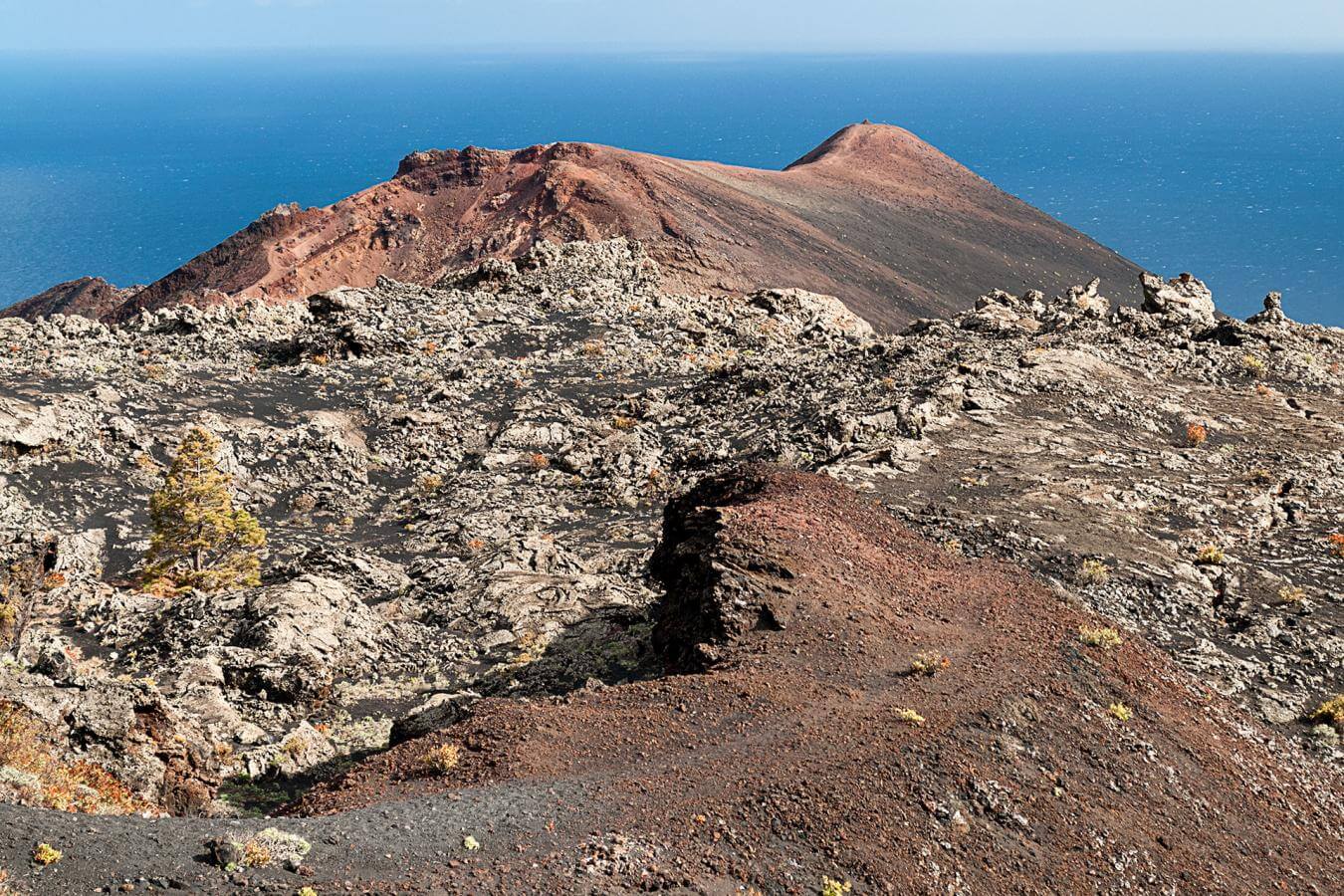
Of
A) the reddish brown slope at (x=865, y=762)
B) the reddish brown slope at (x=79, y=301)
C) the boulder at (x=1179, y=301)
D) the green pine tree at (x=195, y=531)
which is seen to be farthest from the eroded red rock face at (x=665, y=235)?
the reddish brown slope at (x=865, y=762)

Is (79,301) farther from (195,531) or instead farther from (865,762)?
(865,762)

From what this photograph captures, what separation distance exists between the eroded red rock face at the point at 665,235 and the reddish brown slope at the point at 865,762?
54.4m

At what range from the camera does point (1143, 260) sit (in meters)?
165

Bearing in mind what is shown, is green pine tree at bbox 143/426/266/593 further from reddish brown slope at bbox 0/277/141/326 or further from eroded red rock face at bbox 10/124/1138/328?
reddish brown slope at bbox 0/277/141/326

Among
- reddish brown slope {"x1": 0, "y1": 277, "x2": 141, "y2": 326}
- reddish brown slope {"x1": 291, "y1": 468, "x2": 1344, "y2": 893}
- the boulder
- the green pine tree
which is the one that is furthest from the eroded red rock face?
reddish brown slope {"x1": 291, "y1": 468, "x2": 1344, "y2": 893}

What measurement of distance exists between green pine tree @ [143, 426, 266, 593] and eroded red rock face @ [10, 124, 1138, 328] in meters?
47.4

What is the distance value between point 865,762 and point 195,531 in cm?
2052

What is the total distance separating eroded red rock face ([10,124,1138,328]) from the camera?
79.9 metres

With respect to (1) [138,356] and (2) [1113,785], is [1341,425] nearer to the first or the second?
(2) [1113,785]

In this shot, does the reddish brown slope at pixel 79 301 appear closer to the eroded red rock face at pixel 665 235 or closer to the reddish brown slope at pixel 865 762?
the eroded red rock face at pixel 665 235

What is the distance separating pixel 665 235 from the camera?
263 ft

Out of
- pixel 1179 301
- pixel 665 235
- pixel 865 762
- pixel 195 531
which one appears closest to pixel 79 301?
pixel 665 235

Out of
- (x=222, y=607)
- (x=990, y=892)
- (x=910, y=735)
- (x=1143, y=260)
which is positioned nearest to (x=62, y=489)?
(x=222, y=607)

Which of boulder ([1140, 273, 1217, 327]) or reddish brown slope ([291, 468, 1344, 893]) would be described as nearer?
reddish brown slope ([291, 468, 1344, 893])
